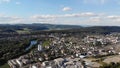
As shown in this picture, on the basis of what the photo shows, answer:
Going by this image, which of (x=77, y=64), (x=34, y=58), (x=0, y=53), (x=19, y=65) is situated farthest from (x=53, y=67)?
(x=0, y=53)

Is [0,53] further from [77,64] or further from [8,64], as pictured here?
[77,64]

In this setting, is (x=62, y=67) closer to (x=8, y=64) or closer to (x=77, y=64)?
(x=77, y=64)

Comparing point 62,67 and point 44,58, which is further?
point 44,58

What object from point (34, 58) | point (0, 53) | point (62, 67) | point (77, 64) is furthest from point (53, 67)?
point (0, 53)

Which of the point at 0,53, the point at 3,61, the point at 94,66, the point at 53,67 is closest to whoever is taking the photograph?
the point at 53,67

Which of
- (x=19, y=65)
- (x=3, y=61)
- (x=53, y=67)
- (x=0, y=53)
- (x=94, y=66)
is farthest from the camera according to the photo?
(x=0, y=53)

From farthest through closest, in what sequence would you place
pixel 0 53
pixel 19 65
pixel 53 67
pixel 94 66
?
pixel 0 53 < pixel 19 65 < pixel 94 66 < pixel 53 67

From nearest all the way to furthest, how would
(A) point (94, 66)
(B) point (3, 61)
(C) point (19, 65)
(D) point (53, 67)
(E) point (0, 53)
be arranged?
1. (D) point (53, 67)
2. (A) point (94, 66)
3. (C) point (19, 65)
4. (B) point (3, 61)
5. (E) point (0, 53)

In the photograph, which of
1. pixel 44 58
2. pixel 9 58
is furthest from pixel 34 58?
pixel 9 58

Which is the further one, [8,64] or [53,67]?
[8,64]
